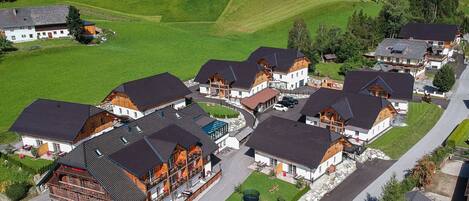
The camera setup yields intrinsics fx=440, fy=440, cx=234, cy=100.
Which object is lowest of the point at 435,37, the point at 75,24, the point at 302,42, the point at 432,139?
the point at 432,139

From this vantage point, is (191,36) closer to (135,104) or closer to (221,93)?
(221,93)

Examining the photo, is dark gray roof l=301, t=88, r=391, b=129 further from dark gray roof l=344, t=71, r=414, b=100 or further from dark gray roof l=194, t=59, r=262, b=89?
dark gray roof l=194, t=59, r=262, b=89

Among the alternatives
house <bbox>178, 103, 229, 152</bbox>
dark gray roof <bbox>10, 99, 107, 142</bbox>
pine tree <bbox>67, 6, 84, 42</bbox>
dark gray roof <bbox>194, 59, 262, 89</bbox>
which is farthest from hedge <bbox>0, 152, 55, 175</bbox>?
pine tree <bbox>67, 6, 84, 42</bbox>

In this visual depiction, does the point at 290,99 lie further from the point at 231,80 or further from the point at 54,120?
the point at 54,120

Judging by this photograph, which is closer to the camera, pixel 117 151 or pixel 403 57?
pixel 117 151

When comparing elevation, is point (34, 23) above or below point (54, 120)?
above

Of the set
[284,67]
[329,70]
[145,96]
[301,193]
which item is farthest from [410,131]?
[145,96]

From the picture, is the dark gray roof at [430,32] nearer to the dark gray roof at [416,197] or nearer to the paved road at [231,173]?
the paved road at [231,173]
